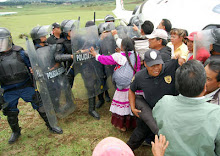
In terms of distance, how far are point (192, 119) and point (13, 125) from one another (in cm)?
325

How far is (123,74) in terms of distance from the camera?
9.90 ft

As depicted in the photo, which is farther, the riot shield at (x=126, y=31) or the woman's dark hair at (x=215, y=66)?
the riot shield at (x=126, y=31)

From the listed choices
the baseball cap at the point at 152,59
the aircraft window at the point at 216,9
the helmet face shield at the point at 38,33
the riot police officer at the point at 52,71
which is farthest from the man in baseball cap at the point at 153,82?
the aircraft window at the point at 216,9

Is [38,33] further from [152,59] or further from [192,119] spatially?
[192,119]

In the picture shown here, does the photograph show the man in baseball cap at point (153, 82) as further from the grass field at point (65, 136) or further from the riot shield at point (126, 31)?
the riot shield at point (126, 31)

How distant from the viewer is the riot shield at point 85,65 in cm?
338

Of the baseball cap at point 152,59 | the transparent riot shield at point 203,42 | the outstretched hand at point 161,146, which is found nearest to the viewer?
the outstretched hand at point 161,146

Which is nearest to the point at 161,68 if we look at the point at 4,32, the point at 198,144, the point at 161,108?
the point at 161,108

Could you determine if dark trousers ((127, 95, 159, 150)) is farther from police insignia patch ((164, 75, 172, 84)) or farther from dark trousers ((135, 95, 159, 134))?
police insignia patch ((164, 75, 172, 84))

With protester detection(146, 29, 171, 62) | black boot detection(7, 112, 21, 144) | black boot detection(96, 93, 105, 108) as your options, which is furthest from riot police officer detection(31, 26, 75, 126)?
protester detection(146, 29, 171, 62)

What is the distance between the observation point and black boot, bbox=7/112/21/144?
3290 mm

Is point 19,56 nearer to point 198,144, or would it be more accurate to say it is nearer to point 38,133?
point 38,133

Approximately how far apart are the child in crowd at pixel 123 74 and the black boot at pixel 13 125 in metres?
1.85

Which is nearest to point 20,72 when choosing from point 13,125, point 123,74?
point 13,125
